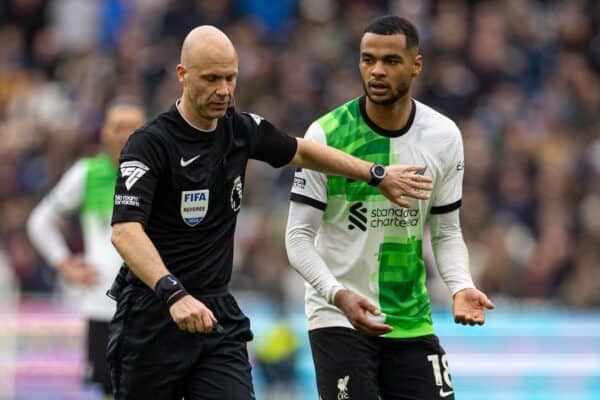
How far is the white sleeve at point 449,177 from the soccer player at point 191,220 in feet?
1.41

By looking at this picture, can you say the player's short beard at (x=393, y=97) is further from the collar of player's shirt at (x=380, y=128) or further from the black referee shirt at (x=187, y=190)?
the black referee shirt at (x=187, y=190)

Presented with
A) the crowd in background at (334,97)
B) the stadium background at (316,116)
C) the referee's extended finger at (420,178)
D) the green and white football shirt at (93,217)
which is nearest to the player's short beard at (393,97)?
the referee's extended finger at (420,178)

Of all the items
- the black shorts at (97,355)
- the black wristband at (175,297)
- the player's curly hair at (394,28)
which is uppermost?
the player's curly hair at (394,28)

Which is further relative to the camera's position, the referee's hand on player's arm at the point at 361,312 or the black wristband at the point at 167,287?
the referee's hand on player's arm at the point at 361,312

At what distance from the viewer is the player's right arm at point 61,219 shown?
10664 millimetres

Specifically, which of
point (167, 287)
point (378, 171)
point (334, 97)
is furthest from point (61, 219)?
point (334, 97)

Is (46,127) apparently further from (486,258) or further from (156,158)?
(156,158)

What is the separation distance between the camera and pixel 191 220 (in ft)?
24.2

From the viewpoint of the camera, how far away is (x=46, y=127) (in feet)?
59.3

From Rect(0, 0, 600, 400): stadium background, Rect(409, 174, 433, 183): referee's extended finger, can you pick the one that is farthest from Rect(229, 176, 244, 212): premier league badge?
Rect(0, 0, 600, 400): stadium background

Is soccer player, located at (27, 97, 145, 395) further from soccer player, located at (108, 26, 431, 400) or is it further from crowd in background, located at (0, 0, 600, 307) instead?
crowd in background, located at (0, 0, 600, 307)

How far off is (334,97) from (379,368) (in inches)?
410

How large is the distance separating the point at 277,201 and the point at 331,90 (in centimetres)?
217

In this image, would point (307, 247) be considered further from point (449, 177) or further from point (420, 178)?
point (449, 177)
